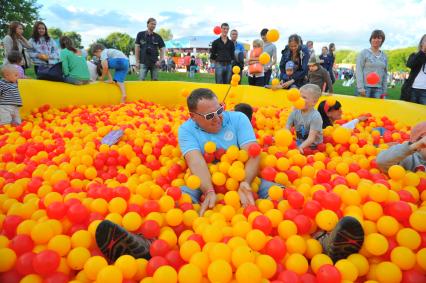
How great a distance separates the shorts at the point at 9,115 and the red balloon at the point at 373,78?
4944mm

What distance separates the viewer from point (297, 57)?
5520 millimetres

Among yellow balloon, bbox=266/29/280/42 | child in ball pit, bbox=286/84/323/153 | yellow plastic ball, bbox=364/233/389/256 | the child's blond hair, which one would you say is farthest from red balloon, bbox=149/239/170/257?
the child's blond hair

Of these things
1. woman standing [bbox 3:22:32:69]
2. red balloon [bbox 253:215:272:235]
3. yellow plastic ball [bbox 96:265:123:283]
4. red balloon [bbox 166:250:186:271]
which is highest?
woman standing [bbox 3:22:32:69]

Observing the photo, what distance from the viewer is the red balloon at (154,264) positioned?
1.47 metres

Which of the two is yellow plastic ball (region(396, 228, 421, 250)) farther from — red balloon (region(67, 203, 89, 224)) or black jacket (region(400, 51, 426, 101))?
black jacket (region(400, 51, 426, 101))

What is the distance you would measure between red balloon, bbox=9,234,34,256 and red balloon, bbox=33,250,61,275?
177 mm

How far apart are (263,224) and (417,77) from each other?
4161 millimetres

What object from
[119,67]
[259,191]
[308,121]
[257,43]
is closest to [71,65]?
[119,67]

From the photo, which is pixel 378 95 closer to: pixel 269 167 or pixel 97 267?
pixel 269 167

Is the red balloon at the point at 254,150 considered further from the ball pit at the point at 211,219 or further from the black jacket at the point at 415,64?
the black jacket at the point at 415,64

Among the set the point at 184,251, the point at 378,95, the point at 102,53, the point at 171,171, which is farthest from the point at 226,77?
the point at 184,251

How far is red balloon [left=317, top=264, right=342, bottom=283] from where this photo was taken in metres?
1.37

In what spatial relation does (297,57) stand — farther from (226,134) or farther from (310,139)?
(226,134)

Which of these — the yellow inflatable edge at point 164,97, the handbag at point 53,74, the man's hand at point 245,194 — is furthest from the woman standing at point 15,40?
the man's hand at point 245,194
